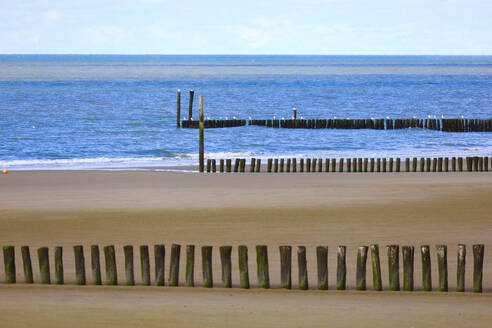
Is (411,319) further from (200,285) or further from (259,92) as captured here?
(259,92)

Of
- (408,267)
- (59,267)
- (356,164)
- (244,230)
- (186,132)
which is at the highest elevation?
(408,267)

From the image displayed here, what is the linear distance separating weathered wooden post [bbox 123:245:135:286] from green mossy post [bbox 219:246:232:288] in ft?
4.15

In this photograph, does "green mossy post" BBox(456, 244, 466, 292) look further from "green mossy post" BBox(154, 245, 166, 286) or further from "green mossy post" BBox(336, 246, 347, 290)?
"green mossy post" BBox(154, 245, 166, 286)

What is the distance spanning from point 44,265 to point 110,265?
0.93 meters

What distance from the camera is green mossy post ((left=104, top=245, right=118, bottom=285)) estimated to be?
1063 cm

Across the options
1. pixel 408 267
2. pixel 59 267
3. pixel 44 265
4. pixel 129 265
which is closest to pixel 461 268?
pixel 408 267

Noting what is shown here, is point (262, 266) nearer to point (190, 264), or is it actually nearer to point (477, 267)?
point (190, 264)

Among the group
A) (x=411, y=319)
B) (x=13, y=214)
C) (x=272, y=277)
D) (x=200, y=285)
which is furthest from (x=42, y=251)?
(x=13, y=214)

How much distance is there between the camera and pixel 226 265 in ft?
34.8

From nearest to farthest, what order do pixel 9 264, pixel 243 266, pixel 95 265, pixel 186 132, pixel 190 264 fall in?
pixel 243 266, pixel 190 264, pixel 95 265, pixel 9 264, pixel 186 132

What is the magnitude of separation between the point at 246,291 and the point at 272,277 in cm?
96

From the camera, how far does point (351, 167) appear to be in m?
28.0

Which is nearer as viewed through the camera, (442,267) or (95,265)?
(442,267)

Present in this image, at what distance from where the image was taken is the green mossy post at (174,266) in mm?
10555
